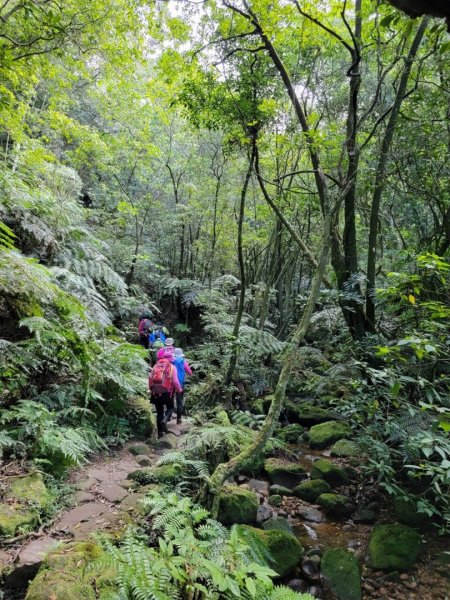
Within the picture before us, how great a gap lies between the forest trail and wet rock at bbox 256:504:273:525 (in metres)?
1.51

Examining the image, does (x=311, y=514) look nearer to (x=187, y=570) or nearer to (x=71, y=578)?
(x=187, y=570)

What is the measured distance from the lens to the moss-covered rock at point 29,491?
11.6ft

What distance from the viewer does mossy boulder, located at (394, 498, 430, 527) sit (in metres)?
4.39

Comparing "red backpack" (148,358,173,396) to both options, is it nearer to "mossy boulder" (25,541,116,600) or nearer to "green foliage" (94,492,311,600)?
"green foliage" (94,492,311,600)

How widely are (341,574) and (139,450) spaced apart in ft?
10.9

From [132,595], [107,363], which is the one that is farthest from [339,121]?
[132,595]

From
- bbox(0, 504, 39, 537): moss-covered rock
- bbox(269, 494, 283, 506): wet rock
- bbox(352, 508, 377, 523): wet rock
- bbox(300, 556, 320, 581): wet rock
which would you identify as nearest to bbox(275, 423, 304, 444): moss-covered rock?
bbox(269, 494, 283, 506): wet rock

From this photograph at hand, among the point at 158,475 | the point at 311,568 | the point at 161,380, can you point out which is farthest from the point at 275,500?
the point at 161,380

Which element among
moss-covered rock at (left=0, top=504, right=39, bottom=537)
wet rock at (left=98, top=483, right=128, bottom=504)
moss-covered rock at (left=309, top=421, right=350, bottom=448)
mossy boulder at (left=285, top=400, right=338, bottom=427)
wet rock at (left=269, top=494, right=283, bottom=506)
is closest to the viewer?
moss-covered rock at (left=0, top=504, right=39, bottom=537)

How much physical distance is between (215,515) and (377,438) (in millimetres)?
2485

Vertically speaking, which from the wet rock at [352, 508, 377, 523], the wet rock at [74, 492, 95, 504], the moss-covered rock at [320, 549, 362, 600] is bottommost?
the moss-covered rock at [320, 549, 362, 600]

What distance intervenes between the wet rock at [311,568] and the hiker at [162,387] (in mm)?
3361

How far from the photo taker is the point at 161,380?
650 cm

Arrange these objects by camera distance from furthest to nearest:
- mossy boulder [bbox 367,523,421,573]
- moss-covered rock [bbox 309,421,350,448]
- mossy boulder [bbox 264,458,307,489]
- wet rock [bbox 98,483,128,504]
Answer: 1. moss-covered rock [bbox 309,421,350,448]
2. mossy boulder [bbox 264,458,307,489]
3. wet rock [bbox 98,483,128,504]
4. mossy boulder [bbox 367,523,421,573]
